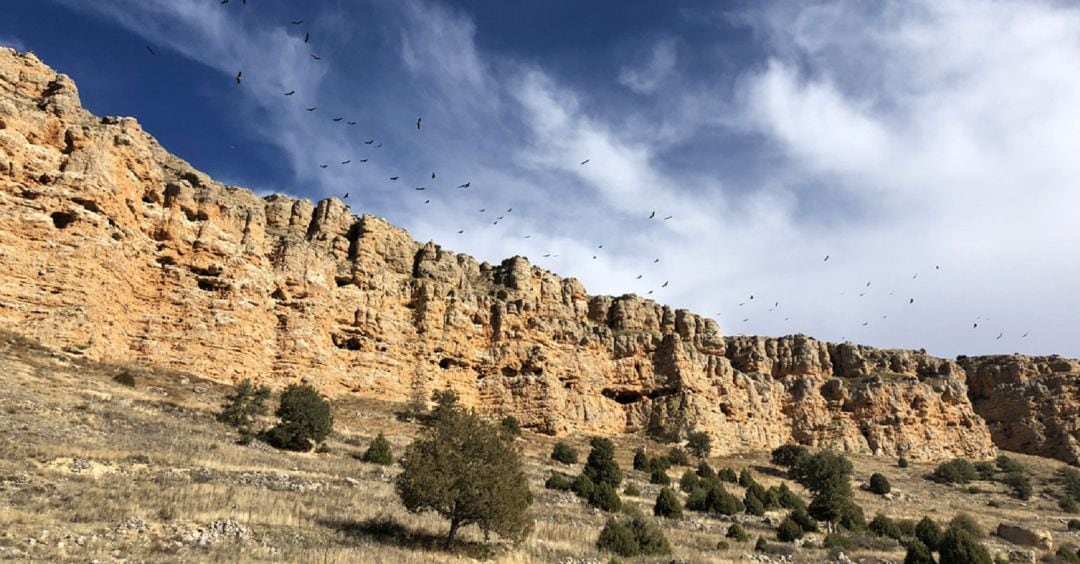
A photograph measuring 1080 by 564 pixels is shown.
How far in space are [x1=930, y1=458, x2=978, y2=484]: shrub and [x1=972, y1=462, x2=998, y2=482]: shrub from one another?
1237 mm

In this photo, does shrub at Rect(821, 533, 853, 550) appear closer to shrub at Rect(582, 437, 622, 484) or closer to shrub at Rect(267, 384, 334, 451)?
shrub at Rect(582, 437, 622, 484)

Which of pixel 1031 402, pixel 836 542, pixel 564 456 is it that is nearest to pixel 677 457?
pixel 564 456

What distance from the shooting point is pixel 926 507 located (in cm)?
4366

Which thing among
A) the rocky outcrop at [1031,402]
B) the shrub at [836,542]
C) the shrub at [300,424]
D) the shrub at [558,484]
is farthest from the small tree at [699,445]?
the rocky outcrop at [1031,402]

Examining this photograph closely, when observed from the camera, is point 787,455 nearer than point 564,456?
No

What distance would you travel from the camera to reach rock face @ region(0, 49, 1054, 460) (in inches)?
1444

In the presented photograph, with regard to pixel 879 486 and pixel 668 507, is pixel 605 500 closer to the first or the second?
pixel 668 507

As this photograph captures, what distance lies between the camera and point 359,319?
5219cm

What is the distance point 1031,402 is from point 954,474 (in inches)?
1121

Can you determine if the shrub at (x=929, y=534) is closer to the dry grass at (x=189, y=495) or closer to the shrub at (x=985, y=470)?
the dry grass at (x=189, y=495)

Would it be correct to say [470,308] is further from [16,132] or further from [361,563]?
[361,563]

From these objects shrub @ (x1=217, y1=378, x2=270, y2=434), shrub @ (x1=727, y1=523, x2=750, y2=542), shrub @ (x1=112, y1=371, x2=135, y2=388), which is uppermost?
shrub @ (x1=112, y1=371, x2=135, y2=388)

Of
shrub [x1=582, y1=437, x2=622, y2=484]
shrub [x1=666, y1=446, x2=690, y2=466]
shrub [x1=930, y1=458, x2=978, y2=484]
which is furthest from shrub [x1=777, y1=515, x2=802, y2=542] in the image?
shrub [x1=930, y1=458, x2=978, y2=484]


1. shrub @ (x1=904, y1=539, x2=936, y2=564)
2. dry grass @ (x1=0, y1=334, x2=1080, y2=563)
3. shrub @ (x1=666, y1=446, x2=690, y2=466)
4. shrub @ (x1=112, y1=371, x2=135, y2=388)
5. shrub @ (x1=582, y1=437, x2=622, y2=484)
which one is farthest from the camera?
shrub @ (x1=666, y1=446, x2=690, y2=466)
